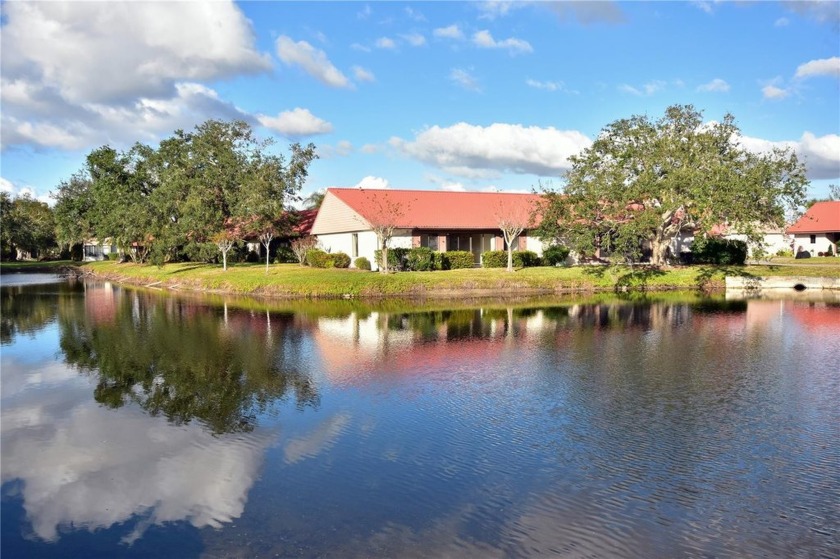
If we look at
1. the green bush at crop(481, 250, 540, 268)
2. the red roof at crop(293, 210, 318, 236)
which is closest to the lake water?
the green bush at crop(481, 250, 540, 268)

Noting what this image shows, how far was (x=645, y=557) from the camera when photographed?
7008mm

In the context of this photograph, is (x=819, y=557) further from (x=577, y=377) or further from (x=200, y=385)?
(x=200, y=385)

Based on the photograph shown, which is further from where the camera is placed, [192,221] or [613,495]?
[192,221]

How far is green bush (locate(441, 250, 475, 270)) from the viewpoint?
41.0m

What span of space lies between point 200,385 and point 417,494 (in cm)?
781

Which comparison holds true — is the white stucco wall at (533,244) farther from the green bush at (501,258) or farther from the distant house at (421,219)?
the green bush at (501,258)

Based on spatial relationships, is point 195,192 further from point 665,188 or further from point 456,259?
point 665,188

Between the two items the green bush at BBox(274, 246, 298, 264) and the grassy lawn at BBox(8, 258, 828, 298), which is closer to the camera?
the grassy lawn at BBox(8, 258, 828, 298)

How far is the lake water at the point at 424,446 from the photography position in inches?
300

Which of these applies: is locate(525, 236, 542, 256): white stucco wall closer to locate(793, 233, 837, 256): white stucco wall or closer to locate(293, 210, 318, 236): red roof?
locate(293, 210, 318, 236): red roof

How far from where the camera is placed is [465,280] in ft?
119

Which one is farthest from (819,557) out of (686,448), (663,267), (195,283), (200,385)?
(195,283)

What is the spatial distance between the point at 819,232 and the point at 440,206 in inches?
1348

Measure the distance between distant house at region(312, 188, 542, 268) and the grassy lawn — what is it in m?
4.06
